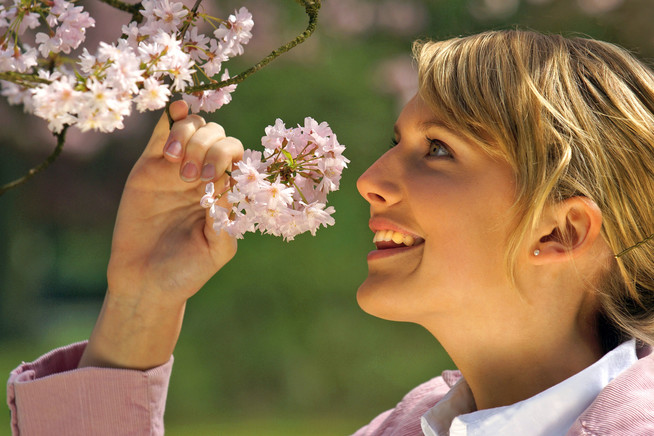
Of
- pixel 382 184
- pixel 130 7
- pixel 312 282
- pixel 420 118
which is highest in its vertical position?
pixel 130 7

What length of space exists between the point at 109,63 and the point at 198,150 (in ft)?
1.21

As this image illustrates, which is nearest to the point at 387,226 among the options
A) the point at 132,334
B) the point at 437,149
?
the point at 437,149

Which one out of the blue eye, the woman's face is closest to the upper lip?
the woman's face

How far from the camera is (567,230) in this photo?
1126 mm

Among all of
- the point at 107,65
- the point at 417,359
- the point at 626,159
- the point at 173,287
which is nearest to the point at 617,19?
the point at 417,359

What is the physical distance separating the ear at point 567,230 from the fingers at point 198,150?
49 centimetres

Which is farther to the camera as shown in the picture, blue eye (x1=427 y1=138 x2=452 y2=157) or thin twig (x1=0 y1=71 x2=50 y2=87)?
blue eye (x1=427 y1=138 x2=452 y2=157)

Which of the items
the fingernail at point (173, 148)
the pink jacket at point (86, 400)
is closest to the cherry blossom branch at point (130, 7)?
the fingernail at point (173, 148)

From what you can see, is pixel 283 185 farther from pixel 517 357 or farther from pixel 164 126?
pixel 517 357

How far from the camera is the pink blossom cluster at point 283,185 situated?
0.91 m

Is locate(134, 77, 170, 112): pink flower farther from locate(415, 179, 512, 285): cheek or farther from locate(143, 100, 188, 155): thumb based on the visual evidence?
locate(415, 179, 512, 285): cheek

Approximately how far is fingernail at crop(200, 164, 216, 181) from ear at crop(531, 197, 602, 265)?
1.65 ft

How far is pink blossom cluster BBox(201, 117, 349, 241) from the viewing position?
0.91 m

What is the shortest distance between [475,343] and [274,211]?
448 mm
